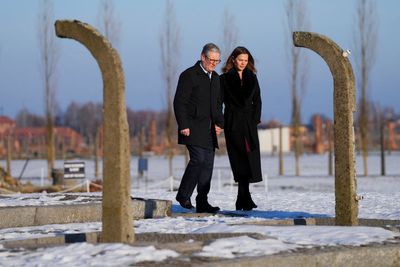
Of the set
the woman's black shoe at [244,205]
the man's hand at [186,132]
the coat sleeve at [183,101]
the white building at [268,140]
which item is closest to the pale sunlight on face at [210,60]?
the coat sleeve at [183,101]

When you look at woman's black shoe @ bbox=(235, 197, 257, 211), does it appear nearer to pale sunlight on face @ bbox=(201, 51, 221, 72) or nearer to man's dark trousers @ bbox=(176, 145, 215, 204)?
man's dark trousers @ bbox=(176, 145, 215, 204)

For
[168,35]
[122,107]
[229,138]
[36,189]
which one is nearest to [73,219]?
[229,138]

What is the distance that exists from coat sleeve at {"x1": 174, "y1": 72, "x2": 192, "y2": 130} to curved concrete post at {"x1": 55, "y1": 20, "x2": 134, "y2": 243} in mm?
2996

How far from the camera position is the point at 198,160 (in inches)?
329

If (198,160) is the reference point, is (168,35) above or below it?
above

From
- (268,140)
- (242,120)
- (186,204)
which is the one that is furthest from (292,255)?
(268,140)

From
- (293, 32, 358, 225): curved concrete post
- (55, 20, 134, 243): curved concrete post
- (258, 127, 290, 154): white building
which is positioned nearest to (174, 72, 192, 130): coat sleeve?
(293, 32, 358, 225): curved concrete post

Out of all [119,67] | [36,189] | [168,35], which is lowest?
[36,189]

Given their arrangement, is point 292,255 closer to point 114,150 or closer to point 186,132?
point 114,150

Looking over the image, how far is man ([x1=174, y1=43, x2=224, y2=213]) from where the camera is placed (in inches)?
328

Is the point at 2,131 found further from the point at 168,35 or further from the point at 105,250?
the point at 105,250

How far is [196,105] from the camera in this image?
8.43 metres

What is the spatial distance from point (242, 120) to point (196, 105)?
2.26 ft

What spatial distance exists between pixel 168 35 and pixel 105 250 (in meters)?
26.9
